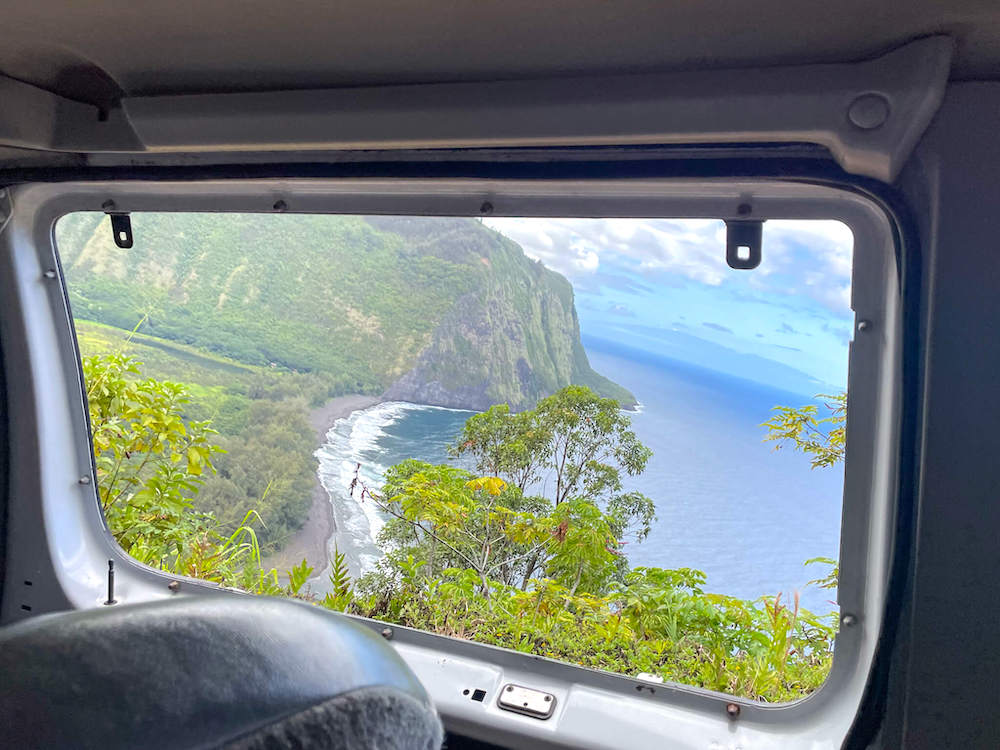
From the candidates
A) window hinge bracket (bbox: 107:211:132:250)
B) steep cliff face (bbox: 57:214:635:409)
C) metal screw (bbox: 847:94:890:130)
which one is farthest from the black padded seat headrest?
window hinge bracket (bbox: 107:211:132:250)

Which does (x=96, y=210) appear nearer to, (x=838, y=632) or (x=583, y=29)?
(x=583, y=29)

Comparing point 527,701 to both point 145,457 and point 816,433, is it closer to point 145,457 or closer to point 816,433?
point 816,433

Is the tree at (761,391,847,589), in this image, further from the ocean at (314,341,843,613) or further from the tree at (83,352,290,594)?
the tree at (83,352,290,594)

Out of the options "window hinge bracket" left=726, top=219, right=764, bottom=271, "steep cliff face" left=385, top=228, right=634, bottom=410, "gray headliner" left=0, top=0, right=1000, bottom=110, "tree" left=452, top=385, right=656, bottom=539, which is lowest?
"tree" left=452, top=385, right=656, bottom=539

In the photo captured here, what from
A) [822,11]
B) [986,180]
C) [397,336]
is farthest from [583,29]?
[397,336]

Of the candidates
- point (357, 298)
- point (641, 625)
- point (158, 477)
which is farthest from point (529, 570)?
point (158, 477)

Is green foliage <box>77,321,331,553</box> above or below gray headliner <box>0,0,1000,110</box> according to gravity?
below

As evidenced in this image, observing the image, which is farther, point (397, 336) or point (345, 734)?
point (397, 336)

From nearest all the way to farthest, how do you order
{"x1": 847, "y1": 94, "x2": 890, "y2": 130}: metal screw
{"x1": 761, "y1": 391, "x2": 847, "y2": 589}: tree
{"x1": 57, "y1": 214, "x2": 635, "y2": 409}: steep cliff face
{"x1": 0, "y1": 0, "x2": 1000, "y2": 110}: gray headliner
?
1. {"x1": 0, "y1": 0, "x2": 1000, "y2": 110}: gray headliner
2. {"x1": 847, "y1": 94, "x2": 890, "y2": 130}: metal screw
3. {"x1": 761, "y1": 391, "x2": 847, "y2": 589}: tree
4. {"x1": 57, "y1": 214, "x2": 635, "y2": 409}: steep cliff face
